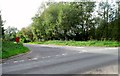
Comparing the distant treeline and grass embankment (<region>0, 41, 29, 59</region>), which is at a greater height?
the distant treeline

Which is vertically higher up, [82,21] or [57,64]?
[82,21]

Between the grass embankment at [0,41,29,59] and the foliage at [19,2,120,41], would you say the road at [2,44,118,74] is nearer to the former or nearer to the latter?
the grass embankment at [0,41,29,59]

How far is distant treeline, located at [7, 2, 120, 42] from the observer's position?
136 ft

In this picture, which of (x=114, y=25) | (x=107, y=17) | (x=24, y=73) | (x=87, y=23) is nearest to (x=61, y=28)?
(x=87, y=23)

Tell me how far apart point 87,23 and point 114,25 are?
29.9 feet

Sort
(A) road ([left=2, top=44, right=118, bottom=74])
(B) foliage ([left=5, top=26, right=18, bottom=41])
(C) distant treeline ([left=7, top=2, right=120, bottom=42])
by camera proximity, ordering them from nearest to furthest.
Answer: (A) road ([left=2, top=44, right=118, bottom=74])
(C) distant treeline ([left=7, top=2, right=120, bottom=42])
(B) foliage ([left=5, top=26, right=18, bottom=41])

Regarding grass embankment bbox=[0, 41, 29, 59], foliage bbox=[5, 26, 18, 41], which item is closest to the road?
grass embankment bbox=[0, 41, 29, 59]

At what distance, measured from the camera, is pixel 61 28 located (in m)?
48.9

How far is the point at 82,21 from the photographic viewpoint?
47.2 metres

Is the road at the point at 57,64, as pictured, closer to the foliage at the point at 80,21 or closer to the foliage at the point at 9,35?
the foliage at the point at 80,21

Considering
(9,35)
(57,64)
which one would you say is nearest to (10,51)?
(57,64)

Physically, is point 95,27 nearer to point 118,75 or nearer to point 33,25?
point 33,25

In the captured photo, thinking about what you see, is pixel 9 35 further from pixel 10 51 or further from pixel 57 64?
pixel 57 64

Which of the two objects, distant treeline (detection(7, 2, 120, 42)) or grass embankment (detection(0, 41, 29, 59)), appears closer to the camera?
grass embankment (detection(0, 41, 29, 59))
